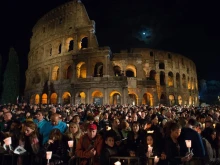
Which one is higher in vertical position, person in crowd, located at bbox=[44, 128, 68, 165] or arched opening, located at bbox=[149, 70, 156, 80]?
arched opening, located at bbox=[149, 70, 156, 80]

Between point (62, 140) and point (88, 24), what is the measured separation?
109ft

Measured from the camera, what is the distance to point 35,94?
37031 mm

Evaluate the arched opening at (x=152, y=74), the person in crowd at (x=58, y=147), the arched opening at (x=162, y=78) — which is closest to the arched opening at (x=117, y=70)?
the arched opening at (x=152, y=74)

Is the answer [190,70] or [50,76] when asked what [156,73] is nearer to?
[190,70]

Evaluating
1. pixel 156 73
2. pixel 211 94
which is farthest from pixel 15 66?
pixel 211 94

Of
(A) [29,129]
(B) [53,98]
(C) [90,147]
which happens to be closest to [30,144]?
(A) [29,129]

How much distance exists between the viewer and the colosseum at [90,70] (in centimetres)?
2991

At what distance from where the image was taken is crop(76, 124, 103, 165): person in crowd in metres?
3.92

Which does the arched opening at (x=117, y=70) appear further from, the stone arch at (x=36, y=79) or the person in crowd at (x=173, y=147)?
the person in crowd at (x=173, y=147)

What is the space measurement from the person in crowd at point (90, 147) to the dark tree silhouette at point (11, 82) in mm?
34059

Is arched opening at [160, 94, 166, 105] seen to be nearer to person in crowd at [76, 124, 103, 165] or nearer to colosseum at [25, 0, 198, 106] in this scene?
colosseum at [25, 0, 198, 106]

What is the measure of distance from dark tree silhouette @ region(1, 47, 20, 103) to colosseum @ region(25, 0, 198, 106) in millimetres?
3738

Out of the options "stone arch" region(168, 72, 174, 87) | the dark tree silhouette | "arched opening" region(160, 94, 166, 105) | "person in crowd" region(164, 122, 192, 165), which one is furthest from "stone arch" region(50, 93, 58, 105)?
"person in crowd" region(164, 122, 192, 165)

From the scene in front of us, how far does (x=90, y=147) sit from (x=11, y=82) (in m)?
35.6
